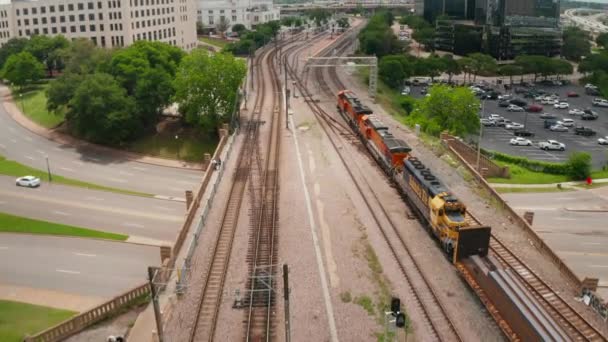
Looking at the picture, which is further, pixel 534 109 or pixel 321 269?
pixel 534 109

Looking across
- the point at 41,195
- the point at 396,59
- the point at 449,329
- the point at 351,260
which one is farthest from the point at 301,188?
the point at 396,59

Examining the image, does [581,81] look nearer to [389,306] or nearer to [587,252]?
[587,252]

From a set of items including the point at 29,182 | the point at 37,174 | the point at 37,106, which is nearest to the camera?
the point at 29,182

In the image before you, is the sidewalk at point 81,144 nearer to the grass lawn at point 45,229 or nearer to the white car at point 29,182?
the white car at point 29,182

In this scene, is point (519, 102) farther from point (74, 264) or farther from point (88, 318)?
point (88, 318)

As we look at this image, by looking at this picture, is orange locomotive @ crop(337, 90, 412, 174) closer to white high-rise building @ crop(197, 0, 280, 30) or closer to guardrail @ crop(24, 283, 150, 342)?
guardrail @ crop(24, 283, 150, 342)

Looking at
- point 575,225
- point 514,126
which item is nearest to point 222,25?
point 514,126

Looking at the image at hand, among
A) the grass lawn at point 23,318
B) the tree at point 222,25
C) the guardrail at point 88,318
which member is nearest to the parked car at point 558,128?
the guardrail at point 88,318
